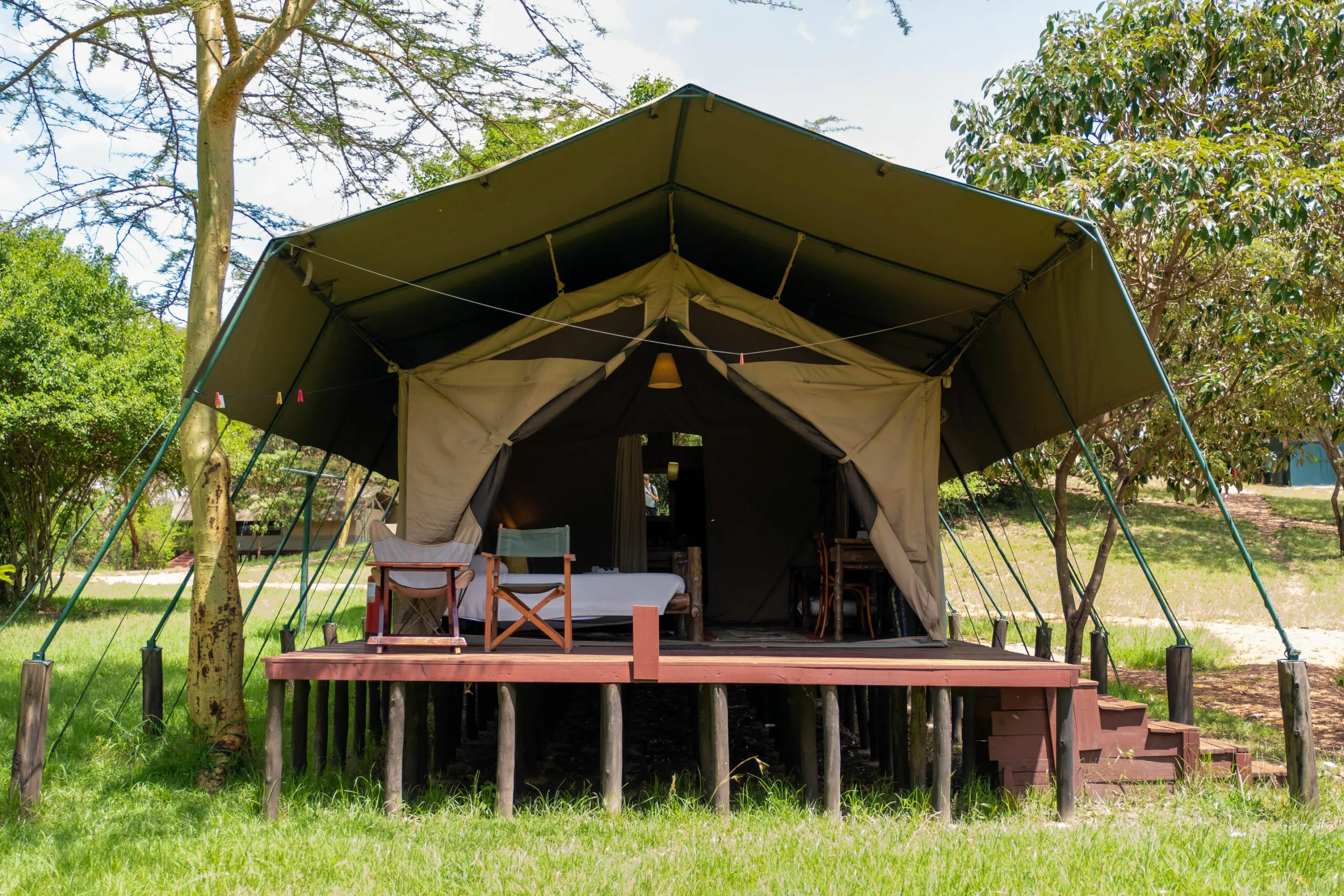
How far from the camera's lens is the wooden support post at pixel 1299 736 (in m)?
4.39

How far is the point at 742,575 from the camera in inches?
327

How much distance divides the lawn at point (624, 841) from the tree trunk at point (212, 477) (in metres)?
0.31

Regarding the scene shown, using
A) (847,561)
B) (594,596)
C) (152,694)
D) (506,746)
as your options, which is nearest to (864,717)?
(847,561)

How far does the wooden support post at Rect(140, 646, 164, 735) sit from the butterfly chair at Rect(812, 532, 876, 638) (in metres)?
3.76

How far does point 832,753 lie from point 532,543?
177cm

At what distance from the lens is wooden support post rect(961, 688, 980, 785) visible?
4.84 m

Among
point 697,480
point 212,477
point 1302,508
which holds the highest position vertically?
point 1302,508

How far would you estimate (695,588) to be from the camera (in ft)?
19.4

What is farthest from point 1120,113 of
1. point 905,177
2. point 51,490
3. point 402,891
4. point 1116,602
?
point 51,490

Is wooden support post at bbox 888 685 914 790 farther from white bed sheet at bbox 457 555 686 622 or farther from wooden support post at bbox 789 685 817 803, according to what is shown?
white bed sheet at bbox 457 555 686 622

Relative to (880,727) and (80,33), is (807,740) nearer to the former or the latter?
(880,727)

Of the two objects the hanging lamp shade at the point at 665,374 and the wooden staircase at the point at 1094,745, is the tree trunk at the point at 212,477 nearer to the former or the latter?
the hanging lamp shade at the point at 665,374

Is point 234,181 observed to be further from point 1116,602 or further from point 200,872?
point 1116,602

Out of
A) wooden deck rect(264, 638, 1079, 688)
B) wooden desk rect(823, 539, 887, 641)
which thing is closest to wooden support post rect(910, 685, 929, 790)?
wooden deck rect(264, 638, 1079, 688)
